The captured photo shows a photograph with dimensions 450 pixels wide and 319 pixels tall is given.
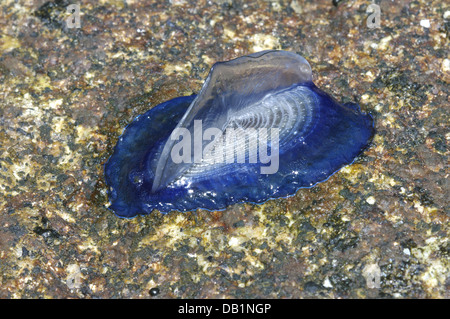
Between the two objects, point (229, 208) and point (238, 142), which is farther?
point (238, 142)

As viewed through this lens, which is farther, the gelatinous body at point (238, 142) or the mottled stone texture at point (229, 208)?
the gelatinous body at point (238, 142)

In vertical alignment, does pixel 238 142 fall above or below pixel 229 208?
above

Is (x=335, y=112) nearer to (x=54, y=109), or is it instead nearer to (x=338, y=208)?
(x=338, y=208)

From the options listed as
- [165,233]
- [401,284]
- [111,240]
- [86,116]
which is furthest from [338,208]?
[86,116]

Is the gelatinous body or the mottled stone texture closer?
the mottled stone texture
